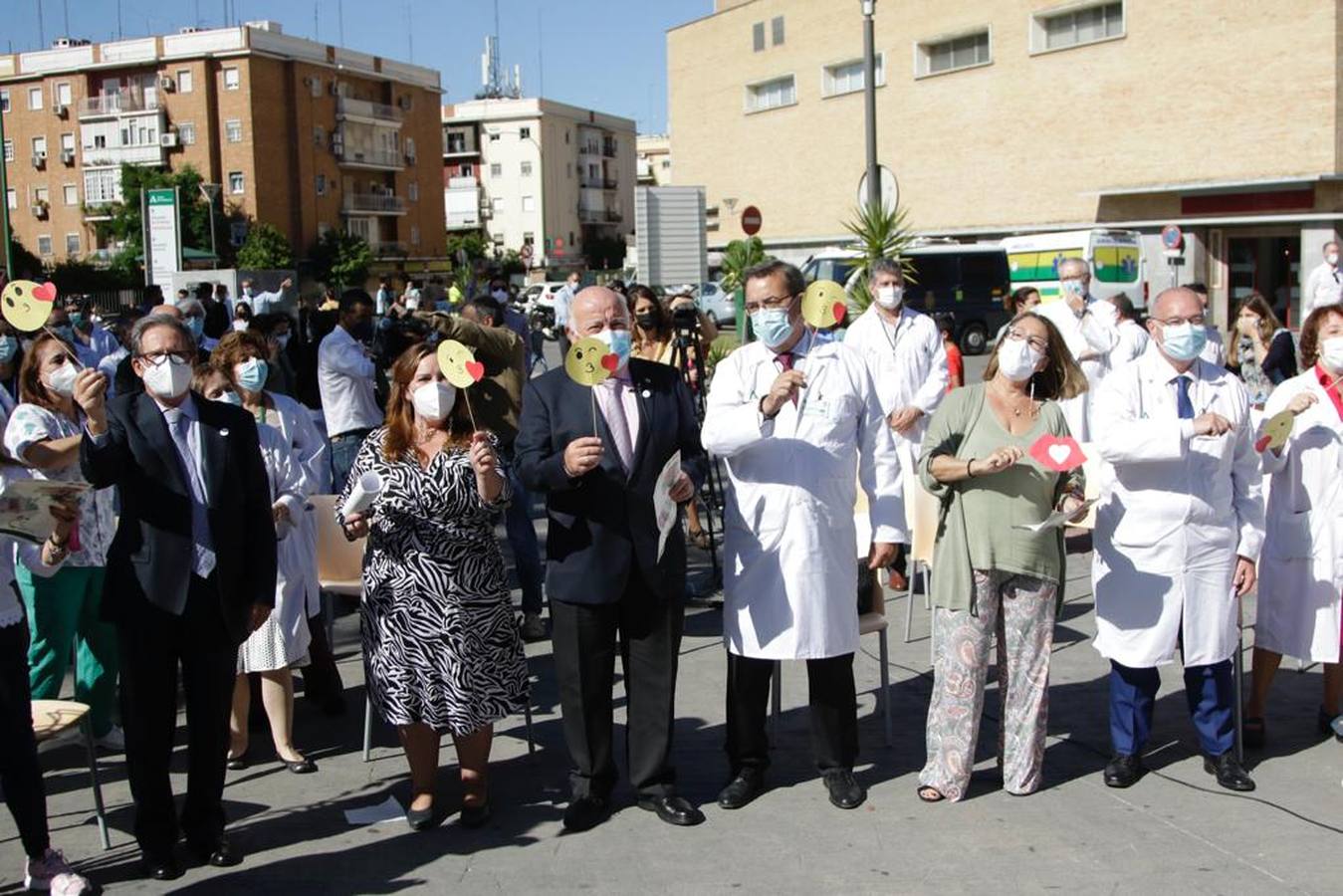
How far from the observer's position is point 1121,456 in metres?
5.07

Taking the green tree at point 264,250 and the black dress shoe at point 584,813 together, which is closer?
the black dress shoe at point 584,813

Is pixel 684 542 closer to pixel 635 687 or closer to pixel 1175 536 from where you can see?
pixel 635 687

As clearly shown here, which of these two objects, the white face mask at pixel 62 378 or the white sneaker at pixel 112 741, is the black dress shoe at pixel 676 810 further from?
the white face mask at pixel 62 378

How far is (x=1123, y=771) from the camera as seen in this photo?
17.3 feet

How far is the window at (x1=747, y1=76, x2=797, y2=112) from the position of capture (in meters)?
53.0

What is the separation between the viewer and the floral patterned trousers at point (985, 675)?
5094 millimetres

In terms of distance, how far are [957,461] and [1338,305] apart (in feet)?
6.82

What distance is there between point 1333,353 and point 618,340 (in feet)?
10.00

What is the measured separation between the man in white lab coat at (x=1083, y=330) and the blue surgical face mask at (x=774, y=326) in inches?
241

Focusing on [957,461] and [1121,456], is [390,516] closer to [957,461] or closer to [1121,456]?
[957,461]

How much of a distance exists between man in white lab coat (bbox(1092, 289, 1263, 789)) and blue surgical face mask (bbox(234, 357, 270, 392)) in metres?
3.55

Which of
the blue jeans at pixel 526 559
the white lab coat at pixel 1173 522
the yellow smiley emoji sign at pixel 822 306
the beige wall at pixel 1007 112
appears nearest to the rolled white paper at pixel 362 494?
the yellow smiley emoji sign at pixel 822 306

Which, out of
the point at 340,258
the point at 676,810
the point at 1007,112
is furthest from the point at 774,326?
the point at 340,258

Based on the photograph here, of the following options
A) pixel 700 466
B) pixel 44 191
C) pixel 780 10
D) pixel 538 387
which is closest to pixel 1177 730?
pixel 700 466
